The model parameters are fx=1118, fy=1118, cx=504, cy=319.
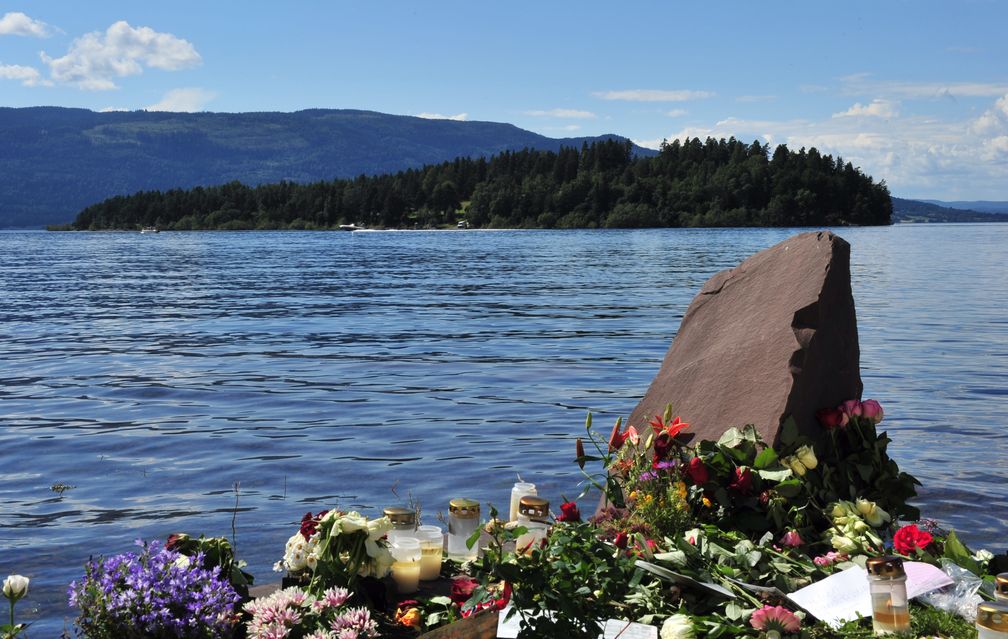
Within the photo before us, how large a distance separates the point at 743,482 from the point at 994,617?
2.25 m

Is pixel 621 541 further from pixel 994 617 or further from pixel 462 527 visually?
pixel 994 617

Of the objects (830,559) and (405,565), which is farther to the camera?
(830,559)

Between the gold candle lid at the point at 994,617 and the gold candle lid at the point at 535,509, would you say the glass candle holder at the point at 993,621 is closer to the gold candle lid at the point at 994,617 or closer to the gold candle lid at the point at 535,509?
the gold candle lid at the point at 994,617

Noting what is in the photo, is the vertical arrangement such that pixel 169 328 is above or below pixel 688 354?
below

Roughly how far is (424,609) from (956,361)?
16845 millimetres

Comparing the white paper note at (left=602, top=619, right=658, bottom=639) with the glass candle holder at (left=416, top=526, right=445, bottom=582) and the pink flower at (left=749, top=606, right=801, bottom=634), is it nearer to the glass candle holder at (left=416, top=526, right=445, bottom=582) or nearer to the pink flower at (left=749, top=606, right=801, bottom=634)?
the pink flower at (left=749, top=606, right=801, bottom=634)

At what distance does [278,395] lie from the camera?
1641cm

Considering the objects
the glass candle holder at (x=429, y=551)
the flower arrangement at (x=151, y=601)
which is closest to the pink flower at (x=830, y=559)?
the glass candle holder at (x=429, y=551)

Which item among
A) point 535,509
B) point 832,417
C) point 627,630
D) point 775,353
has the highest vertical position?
point 775,353

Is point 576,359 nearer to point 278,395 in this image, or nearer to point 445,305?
point 278,395

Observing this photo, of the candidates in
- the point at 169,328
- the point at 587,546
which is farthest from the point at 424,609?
the point at 169,328

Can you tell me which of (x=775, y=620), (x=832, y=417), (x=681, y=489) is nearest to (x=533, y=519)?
(x=681, y=489)

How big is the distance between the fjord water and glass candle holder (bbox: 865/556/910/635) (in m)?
3.64

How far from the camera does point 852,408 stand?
7809 millimetres
